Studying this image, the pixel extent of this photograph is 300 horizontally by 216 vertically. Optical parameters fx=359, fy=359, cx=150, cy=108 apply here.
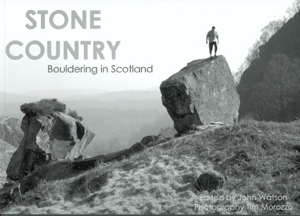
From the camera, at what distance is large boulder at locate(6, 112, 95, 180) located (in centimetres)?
1905

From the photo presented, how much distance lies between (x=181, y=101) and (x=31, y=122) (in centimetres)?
911

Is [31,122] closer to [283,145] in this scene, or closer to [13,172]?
[13,172]

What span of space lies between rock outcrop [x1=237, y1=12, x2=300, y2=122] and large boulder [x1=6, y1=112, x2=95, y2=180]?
19561mm

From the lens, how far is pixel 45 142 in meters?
19.4

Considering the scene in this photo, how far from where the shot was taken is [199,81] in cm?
1565

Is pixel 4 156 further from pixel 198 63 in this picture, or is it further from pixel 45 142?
pixel 198 63

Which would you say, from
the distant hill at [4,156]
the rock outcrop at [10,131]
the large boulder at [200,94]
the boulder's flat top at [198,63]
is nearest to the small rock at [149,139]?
the large boulder at [200,94]

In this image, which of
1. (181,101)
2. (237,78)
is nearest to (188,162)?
(181,101)

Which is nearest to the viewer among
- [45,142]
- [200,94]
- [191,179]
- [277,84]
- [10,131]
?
[191,179]

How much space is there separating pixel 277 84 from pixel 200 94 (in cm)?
2064

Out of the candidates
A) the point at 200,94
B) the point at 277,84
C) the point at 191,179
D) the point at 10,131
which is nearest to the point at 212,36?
the point at 200,94

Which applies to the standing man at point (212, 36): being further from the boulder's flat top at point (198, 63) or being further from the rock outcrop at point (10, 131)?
the rock outcrop at point (10, 131)

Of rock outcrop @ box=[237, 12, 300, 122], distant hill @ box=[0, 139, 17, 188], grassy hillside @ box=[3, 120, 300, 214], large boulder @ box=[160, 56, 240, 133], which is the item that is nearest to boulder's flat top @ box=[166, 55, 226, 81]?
large boulder @ box=[160, 56, 240, 133]

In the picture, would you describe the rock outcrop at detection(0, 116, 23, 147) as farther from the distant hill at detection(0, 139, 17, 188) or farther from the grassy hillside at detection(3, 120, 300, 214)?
the grassy hillside at detection(3, 120, 300, 214)
